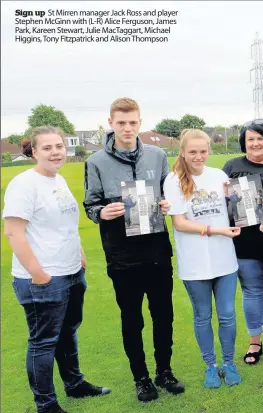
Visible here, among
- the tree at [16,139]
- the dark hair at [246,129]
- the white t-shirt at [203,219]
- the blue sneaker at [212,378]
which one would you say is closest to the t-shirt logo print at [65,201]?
the tree at [16,139]

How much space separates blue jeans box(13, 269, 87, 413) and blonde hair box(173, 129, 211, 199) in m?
0.69

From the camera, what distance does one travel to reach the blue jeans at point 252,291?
276 centimetres

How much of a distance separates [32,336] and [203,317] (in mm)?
913

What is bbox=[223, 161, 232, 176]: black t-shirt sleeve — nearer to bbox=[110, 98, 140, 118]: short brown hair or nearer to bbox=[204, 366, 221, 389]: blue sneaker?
bbox=[110, 98, 140, 118]: short brown hair

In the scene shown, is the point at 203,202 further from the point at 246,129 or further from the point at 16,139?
the point at 16,139

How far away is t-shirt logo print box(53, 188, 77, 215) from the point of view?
226 cm

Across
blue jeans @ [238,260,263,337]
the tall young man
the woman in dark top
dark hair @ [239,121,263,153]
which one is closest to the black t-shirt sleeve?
the woman in dark top

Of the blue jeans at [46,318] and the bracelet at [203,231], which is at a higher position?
the bracelet at [203,231]

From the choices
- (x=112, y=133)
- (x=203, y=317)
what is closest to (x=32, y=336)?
(x=203, y=317)

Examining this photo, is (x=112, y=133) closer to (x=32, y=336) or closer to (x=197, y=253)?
(x=197, y=253)

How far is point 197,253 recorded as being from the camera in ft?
8.04

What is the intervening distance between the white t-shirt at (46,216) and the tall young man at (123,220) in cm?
18

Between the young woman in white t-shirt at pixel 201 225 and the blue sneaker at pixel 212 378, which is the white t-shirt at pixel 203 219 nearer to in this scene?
the young woman in white t-shirt at pixel 201 225

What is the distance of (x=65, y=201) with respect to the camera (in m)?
2.29
